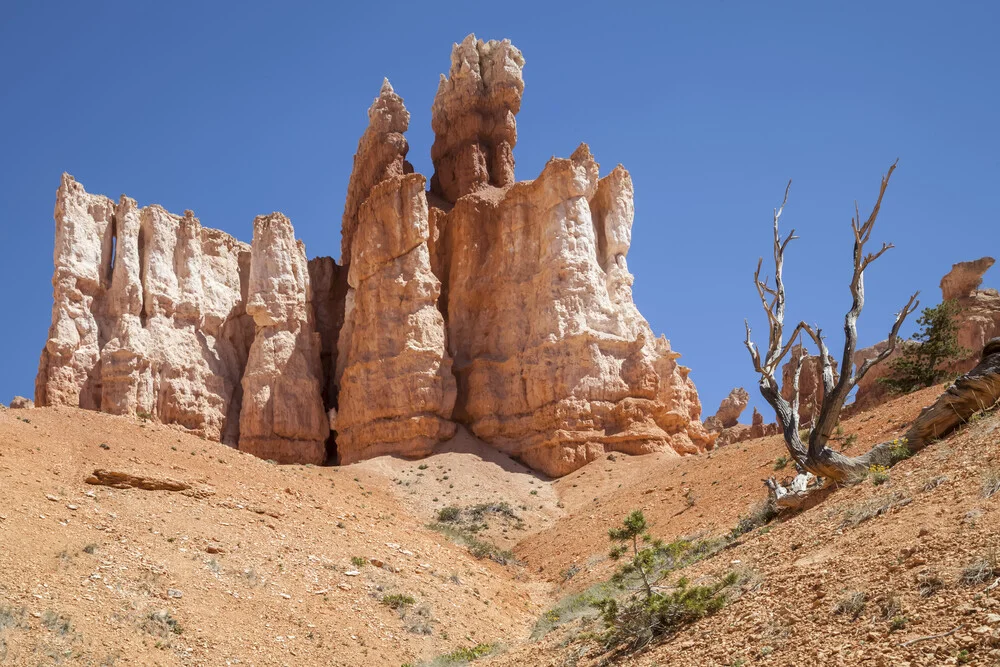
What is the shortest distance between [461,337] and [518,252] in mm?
4715

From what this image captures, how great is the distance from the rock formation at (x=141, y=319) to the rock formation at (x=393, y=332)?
8 centimetres

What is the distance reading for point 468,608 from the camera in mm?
21812

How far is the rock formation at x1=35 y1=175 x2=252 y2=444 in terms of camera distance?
138ft

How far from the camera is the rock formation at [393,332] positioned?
41.3m

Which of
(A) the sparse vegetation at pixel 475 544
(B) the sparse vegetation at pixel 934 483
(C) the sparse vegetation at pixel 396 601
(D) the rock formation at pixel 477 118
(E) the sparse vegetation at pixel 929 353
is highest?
(D) the rock formation at pixel 477 118

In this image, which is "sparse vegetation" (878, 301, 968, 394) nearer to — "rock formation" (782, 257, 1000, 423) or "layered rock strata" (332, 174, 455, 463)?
"rock formation" (782, 257, 1000, 423)

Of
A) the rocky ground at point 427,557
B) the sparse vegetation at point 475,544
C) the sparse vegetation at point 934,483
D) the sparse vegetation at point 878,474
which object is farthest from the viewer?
the sparse vegetation at point 475,544

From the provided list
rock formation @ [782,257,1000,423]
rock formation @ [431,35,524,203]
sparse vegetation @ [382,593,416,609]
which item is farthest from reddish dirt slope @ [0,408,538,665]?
rock formation @ [431,35,524,203]

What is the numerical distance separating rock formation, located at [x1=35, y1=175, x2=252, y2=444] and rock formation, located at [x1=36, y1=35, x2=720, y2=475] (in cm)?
8

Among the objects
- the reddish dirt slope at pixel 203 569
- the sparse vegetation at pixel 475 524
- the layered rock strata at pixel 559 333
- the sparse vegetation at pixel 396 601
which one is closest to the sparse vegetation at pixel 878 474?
the reddish dirt slope at pixel 203 569

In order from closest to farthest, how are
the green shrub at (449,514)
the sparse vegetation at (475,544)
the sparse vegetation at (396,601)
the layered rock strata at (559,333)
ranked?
the sparse vegetation at (396,601) < the sparse vegetation at (475,544) < the green shrub at (449,514) < the layered rock strata at (559,333)

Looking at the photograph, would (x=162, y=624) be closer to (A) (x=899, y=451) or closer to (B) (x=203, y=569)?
(B) (x=203, y=569)

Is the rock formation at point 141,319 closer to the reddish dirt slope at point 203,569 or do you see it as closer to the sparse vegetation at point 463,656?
the reddish dirt slope at point 203,569

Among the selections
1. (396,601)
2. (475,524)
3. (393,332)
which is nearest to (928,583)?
(396,601)
